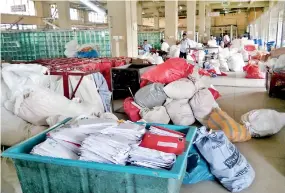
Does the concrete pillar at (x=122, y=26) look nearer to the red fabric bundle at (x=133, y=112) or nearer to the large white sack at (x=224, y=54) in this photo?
the large white sack at (x=224, y=54)

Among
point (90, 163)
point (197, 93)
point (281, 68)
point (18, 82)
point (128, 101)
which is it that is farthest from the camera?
point (281, 68)

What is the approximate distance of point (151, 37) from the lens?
1409 cm

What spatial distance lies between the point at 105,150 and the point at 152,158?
23cm

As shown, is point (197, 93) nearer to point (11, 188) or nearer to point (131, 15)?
point (11, 188)

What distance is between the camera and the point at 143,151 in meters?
1.24

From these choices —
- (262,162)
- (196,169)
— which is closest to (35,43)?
(196,169)

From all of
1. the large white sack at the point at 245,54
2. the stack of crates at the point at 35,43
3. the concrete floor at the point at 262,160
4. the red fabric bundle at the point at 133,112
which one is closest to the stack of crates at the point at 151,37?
the large white sack at the point at 245,54

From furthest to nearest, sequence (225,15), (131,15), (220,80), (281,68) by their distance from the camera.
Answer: (225,15) < (131,15) < (220,80) < (281,68)

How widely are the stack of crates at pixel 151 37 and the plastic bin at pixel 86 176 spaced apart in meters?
12.3

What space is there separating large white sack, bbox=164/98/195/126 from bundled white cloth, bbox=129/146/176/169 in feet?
5.97

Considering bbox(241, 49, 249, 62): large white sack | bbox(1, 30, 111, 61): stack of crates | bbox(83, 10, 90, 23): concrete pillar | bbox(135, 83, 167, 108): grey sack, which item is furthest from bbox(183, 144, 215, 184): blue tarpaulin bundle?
bbox(83, 10, 90, 23): concrete pillar

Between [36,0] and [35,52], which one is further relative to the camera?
[36,0]

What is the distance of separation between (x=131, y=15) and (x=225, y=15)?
81.9 ft

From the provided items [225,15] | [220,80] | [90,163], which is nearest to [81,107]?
[90,163]
